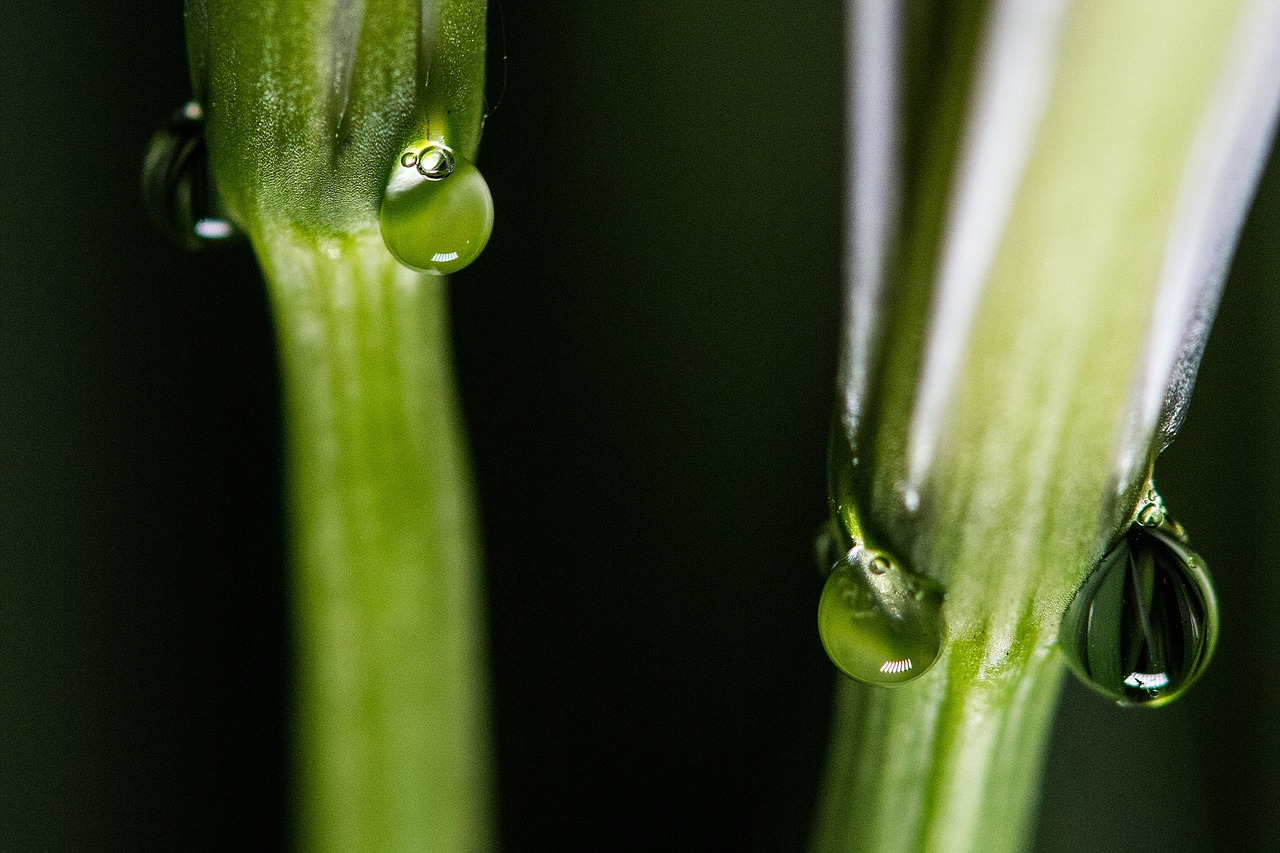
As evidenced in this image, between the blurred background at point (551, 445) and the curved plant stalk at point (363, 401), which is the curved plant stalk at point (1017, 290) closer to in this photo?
the curved plant stalk at point (363, 401)

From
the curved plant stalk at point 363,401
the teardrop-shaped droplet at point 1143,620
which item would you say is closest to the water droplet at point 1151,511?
the teardrop-shaped droplet at point 1143,620

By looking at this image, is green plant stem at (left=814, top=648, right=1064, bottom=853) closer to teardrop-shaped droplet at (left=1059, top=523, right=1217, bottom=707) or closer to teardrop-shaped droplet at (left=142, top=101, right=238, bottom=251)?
teardrop-shaped droplet at (left=1059, top=523, right=1217, bottom=707)

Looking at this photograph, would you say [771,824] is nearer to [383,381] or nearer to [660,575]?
[660,575]

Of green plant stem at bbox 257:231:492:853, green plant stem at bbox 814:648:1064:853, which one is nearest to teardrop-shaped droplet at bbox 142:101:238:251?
green plant stem at bbox 257:231:492:853

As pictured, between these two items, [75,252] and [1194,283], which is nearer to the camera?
[1194,283]

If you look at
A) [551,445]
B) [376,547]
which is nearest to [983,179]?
[376,547]

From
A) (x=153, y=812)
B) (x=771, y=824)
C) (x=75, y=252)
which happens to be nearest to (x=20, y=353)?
(x=75, y=252)

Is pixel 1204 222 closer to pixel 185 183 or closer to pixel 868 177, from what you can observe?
pixel 868 177
